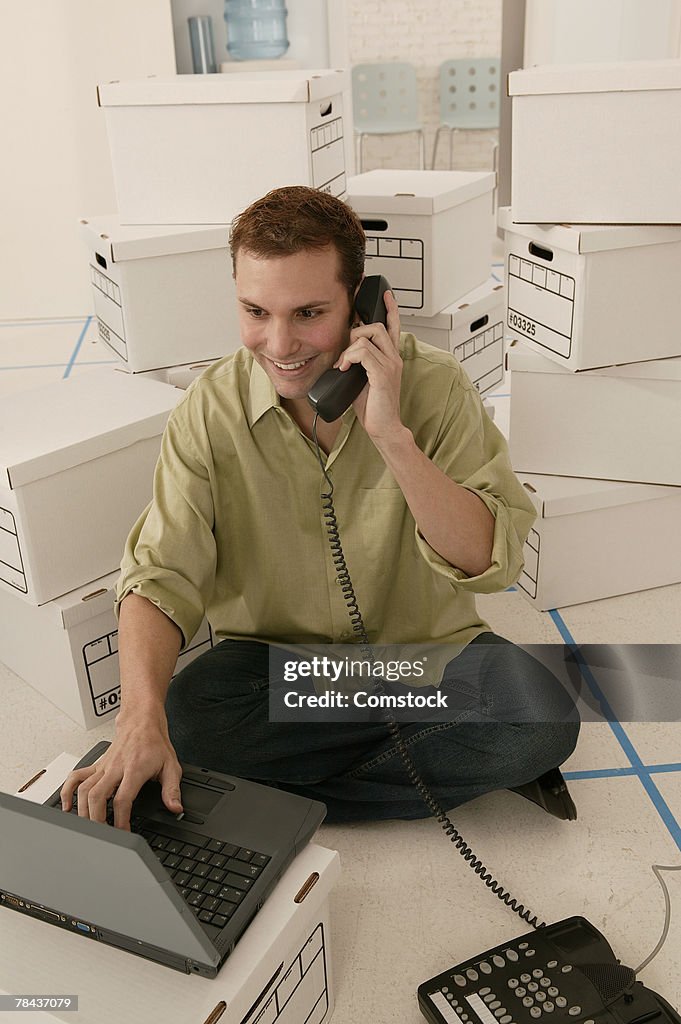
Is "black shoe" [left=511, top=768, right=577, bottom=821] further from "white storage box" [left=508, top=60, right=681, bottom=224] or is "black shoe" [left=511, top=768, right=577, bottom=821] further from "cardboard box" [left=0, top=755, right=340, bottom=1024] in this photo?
"white storage box" [left=508, top=60, right=681, bottom=224]

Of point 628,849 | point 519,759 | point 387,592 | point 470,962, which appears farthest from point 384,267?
point 470,962

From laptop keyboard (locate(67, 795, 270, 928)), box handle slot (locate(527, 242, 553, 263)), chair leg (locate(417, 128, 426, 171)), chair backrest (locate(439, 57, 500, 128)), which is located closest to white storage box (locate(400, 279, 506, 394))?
box handle slot (locate(527, 242, 553, 263))

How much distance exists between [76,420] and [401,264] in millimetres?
786

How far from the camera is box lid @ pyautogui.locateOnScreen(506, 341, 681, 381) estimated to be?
78.5 inches

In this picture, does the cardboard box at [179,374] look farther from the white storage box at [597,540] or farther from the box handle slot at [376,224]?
the white storage box at [597,540]

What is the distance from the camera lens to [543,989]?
4.04ft

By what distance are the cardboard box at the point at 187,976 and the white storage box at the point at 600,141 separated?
1270 mm

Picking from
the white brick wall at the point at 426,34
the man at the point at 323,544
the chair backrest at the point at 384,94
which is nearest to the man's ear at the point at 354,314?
the man at the point at 323,544

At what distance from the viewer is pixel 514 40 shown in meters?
4.52

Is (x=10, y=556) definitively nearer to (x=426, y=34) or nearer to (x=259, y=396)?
(x=259, y=396)

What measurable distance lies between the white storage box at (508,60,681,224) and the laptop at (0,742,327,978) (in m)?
1.22

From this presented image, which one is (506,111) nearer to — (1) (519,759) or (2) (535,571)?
(2) (535,571)

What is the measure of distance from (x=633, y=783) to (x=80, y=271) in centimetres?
329

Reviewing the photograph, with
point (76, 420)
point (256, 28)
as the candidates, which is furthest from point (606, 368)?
point (256, 28)
